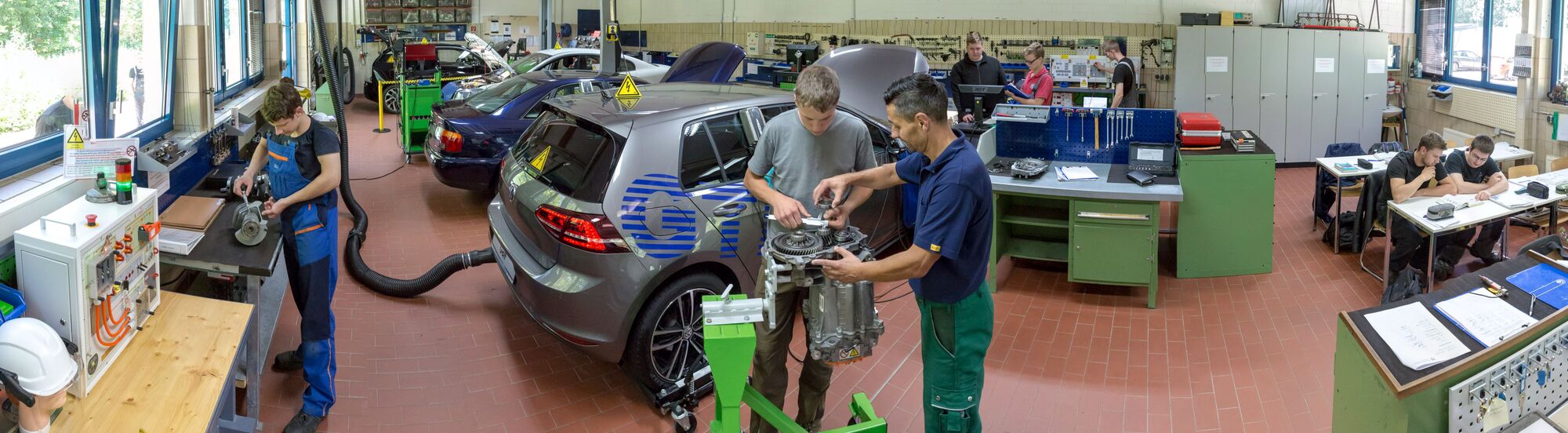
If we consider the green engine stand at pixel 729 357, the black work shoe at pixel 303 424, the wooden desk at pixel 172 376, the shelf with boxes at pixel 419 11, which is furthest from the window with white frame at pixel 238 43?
the shelf with boxes at pixel 419 11

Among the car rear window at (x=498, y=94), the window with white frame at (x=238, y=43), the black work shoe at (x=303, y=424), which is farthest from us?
the car rear window at (x=498, y=94)

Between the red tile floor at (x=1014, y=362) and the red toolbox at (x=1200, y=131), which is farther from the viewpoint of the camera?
the red toolbox at (x=1200, y=131)

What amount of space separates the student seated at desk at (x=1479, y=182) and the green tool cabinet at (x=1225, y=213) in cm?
121

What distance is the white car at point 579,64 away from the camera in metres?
13.0

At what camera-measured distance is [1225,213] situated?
258 inches

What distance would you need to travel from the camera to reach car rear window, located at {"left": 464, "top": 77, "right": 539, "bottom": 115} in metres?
Result: 8.95

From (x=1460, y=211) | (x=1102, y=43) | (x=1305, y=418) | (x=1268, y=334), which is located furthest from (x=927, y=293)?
(x=1102, y=43)

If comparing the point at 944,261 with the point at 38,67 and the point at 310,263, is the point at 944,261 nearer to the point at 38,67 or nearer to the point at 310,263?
the point at 310,263

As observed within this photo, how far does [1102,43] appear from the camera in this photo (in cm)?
1209

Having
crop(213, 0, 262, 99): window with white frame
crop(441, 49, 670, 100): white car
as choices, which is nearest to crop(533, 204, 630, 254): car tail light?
crop(213, 0, 262, 99): window with white frame

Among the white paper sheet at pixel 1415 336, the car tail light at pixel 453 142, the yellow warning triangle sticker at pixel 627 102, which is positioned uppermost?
the yellow warning triangle sticker at pixel 627 102

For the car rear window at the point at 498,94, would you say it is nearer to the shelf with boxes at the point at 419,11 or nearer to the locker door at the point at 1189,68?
the locker door at the point at 1189,68

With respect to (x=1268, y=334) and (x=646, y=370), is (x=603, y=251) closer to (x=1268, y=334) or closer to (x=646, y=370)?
(x=646, y=370)

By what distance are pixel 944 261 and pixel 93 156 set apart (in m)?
2.97
